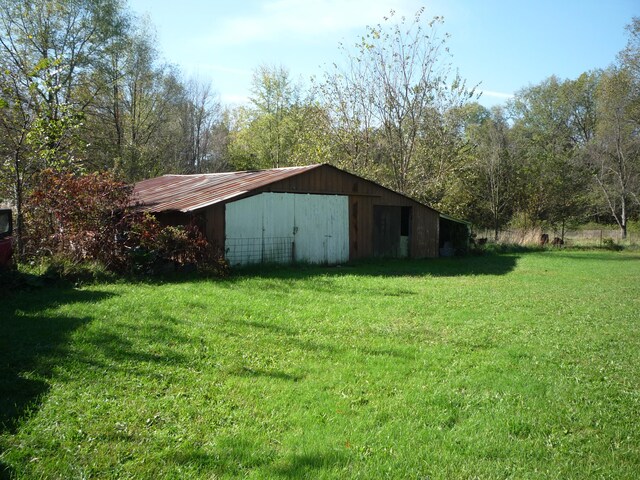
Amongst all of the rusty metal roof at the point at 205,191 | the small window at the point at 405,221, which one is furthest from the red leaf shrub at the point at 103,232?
the small window at the point at 405,221

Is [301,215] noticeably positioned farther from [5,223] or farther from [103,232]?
[5,223]

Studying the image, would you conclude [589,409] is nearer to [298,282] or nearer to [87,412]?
[87,412]

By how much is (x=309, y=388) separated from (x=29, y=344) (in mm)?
3686

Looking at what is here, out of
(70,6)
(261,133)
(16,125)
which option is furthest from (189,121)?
(16,125)

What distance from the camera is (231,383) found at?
523 centimetres

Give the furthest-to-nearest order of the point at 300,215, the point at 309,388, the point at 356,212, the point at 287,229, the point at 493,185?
the point at 493,185
the point at 356,212
the point at 300,215
the point at 287,229
the point at 309,388

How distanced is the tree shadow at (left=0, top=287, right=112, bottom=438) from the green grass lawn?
3cm

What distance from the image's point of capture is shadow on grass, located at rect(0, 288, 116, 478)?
4.51 metres

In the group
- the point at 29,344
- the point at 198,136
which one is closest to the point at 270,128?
the point at 198,136

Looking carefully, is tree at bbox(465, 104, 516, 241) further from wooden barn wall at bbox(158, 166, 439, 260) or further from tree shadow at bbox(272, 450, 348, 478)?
tree shadow at bbox(272, 450, 348, 478)

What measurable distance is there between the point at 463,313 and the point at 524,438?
509 cm

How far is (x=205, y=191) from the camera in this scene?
16.6 meters

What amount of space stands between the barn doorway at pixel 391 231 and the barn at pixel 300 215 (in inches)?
1.6

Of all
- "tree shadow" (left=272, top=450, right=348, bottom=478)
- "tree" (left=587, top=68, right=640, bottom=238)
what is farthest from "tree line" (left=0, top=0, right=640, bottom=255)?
"tree shadow" (left=272, top=450, right=348, bottom=478)
